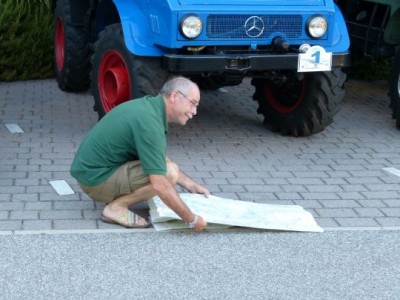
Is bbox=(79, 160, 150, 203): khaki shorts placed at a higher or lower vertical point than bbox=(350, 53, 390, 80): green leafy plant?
higher

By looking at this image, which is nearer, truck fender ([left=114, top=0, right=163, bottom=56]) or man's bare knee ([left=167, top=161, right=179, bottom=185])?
man's bare knee ([left=167, top=161, right=179, bottom=185])

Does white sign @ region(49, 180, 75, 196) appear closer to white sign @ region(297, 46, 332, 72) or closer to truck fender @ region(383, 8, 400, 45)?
white sign @ region(297, 46, 332, 72)

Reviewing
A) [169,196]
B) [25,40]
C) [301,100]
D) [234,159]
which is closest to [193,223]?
[169,196]

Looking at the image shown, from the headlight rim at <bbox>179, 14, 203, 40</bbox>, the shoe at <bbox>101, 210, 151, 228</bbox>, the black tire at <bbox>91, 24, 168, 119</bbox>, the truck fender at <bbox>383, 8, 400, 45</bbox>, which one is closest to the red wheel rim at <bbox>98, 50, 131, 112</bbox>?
the black tire at <bbox>91, 24, 168, 119</bbox>

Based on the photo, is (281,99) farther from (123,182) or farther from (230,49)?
(123,182)

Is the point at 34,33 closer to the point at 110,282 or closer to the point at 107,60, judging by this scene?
the point at 107,60

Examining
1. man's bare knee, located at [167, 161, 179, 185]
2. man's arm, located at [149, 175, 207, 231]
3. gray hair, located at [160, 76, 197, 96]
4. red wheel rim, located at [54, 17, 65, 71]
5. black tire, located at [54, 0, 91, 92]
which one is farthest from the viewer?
red wheel rim, located at [54, 17, 65, 71]

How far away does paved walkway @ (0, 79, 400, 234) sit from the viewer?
6.52m

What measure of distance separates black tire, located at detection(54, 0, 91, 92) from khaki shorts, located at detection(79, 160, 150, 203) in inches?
158

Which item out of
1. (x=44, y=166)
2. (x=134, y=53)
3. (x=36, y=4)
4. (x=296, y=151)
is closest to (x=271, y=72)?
(x=296, y=151)

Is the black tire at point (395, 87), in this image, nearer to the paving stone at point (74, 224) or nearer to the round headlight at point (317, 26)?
Answer: the round headlight at point (317, 26)

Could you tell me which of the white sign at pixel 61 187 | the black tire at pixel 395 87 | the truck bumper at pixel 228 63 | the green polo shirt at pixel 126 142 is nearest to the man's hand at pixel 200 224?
Answer: the green polo shirt at pixel 126 142

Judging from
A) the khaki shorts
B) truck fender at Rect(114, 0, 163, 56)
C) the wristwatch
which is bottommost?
the wristwatch

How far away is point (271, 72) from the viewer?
823 cm
